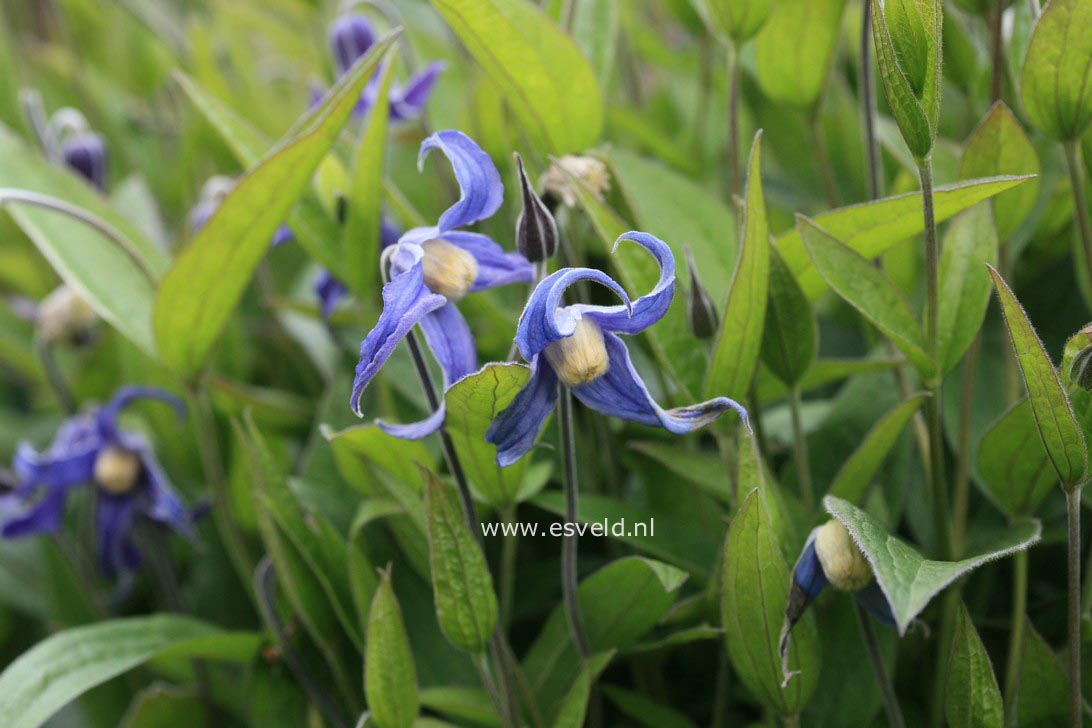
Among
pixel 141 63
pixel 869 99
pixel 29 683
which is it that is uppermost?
pixel 141 63

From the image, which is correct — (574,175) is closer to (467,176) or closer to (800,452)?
(467,176)

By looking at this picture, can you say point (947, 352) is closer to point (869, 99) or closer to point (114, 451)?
point (869, 99)

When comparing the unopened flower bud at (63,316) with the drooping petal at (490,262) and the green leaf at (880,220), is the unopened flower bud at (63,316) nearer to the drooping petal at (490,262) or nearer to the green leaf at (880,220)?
the drooping petal at (490,262)

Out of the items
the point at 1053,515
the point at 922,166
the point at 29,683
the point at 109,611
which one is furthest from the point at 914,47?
the point at 109,611

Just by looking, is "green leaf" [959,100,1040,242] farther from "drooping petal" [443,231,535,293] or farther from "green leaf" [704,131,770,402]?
"drooping petal" [443,231,535,293]

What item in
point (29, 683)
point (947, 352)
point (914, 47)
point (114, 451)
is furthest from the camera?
point (114, 451)

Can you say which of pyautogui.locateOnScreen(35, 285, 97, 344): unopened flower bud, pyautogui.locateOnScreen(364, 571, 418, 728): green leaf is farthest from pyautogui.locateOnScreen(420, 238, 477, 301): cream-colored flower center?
pyautogui.locateOnScreen(35, 285, 97, 344): unopened flower bud
